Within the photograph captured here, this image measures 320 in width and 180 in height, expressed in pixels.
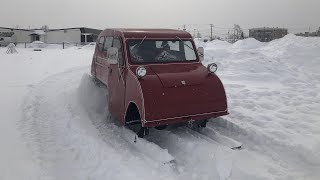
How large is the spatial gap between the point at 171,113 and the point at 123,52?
197 cm

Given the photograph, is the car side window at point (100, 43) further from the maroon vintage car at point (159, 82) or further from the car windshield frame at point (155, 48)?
the car windshield frame at point (155, 48)

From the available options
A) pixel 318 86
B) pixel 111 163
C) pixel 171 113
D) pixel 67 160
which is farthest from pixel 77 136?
pixel 318 86

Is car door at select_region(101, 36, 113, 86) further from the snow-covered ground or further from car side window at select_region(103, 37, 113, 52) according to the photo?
the snow-covered ground

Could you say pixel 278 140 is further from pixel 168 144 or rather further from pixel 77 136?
pixel 77 136

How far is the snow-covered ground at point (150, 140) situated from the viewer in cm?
510

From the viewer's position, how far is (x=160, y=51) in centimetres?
732

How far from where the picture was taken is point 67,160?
18.3 ft

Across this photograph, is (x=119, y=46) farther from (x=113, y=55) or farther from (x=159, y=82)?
(x=159, y=82)

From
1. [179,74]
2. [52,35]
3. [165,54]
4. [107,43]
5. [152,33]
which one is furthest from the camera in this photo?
[52,35]

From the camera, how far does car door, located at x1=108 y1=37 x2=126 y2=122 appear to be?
675 centimetres

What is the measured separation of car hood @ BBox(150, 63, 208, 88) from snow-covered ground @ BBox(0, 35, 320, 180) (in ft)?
3.39

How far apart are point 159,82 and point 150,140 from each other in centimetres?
116

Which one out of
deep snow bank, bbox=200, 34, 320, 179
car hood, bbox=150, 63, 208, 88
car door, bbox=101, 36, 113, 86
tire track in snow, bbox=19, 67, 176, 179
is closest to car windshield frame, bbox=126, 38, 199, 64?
car hood, bbox=150, 63, 208, 88

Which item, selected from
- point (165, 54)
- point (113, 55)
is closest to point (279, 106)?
point (165, 54)
